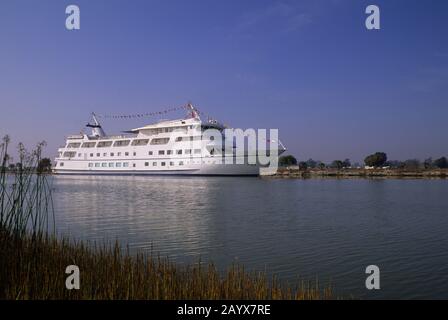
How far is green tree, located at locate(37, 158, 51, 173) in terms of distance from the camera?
5.01m

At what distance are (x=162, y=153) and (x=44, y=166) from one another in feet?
143

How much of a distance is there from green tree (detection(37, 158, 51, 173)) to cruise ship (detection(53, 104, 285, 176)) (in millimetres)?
38124

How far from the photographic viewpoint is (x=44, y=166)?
5.27 meters

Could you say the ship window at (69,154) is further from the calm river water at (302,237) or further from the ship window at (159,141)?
the calm river water at (302,237)

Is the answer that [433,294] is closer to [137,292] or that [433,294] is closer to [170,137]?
[137,292]

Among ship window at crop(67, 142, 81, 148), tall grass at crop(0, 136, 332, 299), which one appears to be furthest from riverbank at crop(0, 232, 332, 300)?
ship window at crop(67, 142, 81, 148)

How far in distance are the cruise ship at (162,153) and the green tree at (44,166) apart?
1501 inches

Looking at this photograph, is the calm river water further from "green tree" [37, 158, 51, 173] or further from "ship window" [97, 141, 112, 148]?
"ship window" [97, 141, 112, 148]

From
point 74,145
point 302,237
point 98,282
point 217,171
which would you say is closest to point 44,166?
point 98,282

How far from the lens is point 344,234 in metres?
9.89

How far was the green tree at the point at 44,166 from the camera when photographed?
16.4ft
